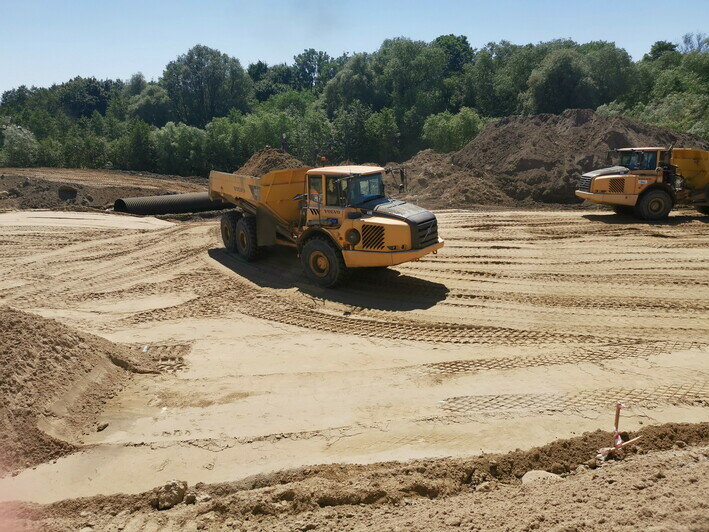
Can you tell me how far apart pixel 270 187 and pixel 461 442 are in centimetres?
814

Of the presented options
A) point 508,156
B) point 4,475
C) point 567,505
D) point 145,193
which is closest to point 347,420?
point 567,505

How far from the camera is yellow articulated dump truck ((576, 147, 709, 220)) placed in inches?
649

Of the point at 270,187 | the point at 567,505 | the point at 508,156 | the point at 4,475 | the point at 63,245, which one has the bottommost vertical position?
the point at 4,475

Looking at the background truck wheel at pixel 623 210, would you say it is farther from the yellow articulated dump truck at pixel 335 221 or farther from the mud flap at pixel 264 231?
the mud flap at pixel 264 231

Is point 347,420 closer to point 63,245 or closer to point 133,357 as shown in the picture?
point 133,357

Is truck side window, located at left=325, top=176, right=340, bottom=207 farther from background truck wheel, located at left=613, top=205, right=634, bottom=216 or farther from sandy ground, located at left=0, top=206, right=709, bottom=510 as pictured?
background truck wheel, located at left=613, top=205, right=634, bottom=216

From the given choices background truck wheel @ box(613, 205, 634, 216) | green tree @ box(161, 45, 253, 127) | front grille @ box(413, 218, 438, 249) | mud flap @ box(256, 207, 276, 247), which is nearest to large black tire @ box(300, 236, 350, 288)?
mud flap @ box(256, 207, 276, 247)

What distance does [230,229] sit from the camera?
14.6m

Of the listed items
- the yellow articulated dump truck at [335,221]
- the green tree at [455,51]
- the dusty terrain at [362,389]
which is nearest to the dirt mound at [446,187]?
the dusty terrain at [362,389]

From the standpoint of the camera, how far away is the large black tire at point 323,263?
38.5ft

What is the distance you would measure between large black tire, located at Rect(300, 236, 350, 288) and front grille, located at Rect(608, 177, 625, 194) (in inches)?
352

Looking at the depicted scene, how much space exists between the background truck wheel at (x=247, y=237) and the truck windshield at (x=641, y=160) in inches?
420

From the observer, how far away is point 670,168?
16.5 meters

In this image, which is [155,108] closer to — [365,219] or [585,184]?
[585,184]
